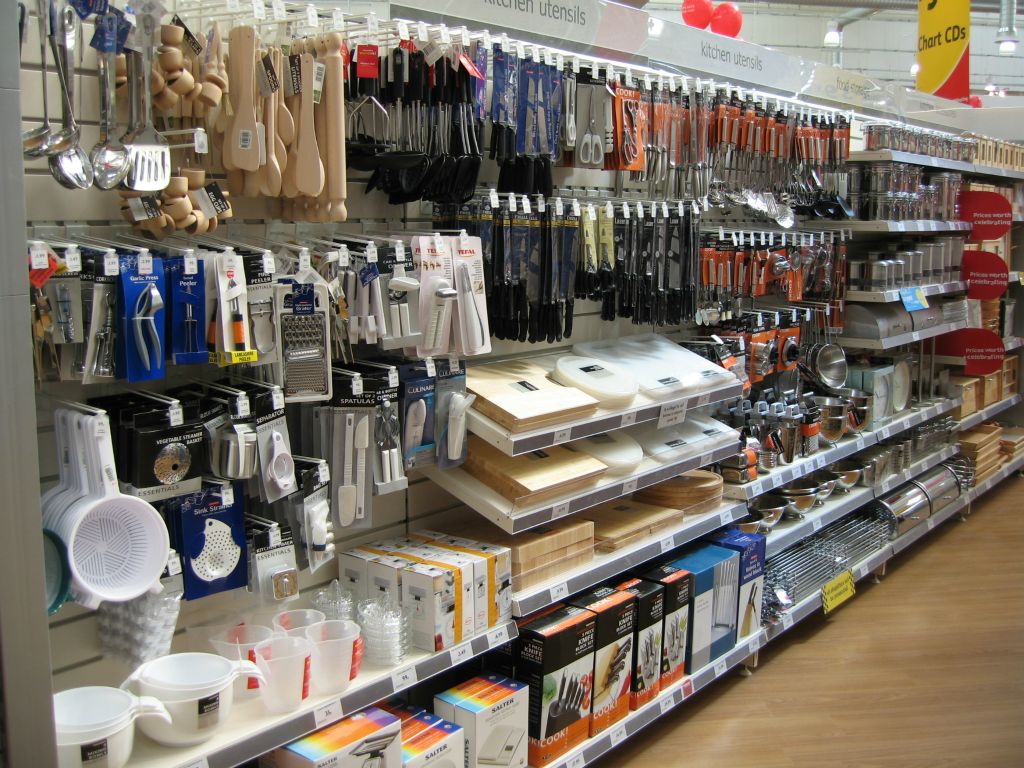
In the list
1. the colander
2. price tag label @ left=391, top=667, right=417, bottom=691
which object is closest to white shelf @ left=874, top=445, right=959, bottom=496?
price tag label @ left=391, top=667, right=417, bottom=691

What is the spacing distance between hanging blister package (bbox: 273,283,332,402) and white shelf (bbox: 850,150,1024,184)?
3.39 meters

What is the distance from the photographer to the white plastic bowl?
1749mm

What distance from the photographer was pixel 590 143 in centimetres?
301

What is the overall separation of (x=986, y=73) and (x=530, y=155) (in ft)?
55.5

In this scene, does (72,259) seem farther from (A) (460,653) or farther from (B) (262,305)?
(A) (460,653)

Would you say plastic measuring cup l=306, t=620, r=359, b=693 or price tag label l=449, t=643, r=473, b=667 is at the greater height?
plastic measuring cup l=306, t=620, r=359, b=693

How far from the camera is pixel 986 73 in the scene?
16.9 meters

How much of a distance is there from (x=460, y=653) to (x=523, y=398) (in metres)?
0.70

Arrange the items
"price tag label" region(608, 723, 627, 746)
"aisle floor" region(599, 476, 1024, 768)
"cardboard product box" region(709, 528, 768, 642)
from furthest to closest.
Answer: "cardboard product box" region(709, 528, 768, 642), "aisle floor" region(599, 476, 1024, 768), "price tag label" region(608, 723, 627, 746)

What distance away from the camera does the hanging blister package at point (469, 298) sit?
2508 mm

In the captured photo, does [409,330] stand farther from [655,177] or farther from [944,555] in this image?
[944,555]

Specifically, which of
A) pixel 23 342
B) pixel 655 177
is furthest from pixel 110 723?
pixel 655 177

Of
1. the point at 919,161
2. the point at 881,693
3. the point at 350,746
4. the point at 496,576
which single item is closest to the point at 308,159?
the point at 496,576

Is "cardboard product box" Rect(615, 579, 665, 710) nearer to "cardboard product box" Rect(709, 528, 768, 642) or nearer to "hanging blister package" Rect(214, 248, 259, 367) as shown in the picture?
"cardboard product box" Rect(709, 528, 768, 642)
